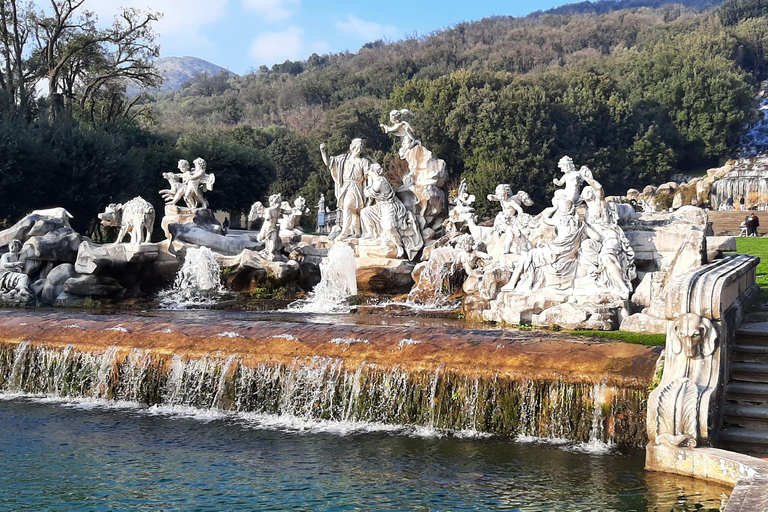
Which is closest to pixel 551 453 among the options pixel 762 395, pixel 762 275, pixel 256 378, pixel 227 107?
pixel 762 395

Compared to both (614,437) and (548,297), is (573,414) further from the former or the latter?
(548,297)

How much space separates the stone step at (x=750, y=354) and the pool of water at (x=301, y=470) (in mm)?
1468

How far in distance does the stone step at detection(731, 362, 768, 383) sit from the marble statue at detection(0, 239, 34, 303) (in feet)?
49.4

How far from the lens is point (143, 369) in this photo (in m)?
10.1

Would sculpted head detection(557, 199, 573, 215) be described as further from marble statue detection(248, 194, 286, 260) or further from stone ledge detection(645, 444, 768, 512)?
marble statue detection(248, 194, 286, 260)

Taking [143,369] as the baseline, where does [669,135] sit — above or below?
above

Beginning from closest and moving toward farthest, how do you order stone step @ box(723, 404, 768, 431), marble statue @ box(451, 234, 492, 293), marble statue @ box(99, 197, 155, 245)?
stone step @ box(723, 404, 768, 431) → marble statue @ box(451, 234, 492, 293) → marble statue @ box(99, 197, 155, 245)

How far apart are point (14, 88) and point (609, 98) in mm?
37461

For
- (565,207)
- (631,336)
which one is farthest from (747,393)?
(565,207)

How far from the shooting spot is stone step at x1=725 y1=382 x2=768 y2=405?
7289 mm

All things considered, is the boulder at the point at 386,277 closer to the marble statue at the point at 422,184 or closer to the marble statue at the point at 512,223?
the marble statue at the point at 422,184

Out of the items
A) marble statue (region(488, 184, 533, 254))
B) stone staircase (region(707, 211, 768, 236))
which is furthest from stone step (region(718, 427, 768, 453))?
stone staircase (region(707, 211, 768, 236))

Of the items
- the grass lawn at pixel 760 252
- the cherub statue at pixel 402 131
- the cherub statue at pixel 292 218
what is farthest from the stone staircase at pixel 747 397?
the cherub statue at pixel 292 218

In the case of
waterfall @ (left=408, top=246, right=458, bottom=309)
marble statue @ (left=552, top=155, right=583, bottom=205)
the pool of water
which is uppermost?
marble statue @ (left=552, top=155, right=583, bottom=205)
